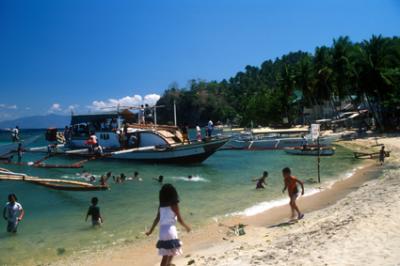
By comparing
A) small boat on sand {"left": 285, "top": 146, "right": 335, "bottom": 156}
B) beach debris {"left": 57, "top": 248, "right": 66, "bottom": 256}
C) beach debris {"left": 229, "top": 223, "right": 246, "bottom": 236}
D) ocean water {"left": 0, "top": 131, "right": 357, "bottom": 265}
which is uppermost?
small boat on sand {"left": 285, "top": 146, "right": 335, "bottom": 156}

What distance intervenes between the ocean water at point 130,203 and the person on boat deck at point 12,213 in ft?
0.94

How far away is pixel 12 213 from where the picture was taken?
12.8 metres

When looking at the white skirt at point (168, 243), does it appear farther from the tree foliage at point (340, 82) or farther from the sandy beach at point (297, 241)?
the tree foliage at point (340, 82)

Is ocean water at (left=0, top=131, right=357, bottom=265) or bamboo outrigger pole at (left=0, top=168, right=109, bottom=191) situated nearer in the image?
ocean water at (left=0, top=131, right=357, bottom=265)

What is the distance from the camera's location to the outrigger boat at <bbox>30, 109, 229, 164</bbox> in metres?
30.2

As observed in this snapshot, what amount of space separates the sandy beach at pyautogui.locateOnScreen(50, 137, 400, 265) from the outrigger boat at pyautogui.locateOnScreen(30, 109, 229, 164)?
15.7 meters

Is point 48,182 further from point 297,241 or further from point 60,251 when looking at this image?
point 297,241

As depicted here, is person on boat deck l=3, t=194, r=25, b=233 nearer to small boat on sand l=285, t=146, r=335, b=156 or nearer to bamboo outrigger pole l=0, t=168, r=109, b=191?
bamboo outrigger pole l=0, t=168, r=109, b=191

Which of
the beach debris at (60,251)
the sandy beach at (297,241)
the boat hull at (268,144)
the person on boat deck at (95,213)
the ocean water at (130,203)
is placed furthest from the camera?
the boat hull at (268,144)

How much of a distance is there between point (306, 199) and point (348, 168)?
11.5m

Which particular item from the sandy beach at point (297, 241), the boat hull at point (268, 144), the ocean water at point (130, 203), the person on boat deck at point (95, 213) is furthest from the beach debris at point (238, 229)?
the boat hull at point (268, 144)

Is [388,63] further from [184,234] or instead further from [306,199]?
[184,234]

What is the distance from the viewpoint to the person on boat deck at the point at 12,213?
1266 centimetres

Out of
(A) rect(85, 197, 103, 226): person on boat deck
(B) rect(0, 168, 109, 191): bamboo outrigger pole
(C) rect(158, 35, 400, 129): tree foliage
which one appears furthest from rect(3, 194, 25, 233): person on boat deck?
(C) rect(158, 35, 400, 129): tree foliage
